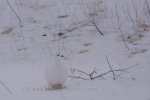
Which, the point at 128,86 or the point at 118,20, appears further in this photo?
the point at 118,20

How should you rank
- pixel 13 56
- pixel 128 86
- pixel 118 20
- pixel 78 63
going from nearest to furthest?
1. pixel 128 86
2. pixel 78 63
3. pixel 13 56
4. pixel 118 20

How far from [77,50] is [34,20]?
3.45ft

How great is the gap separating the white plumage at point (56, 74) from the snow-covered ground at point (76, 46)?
0.07 meters

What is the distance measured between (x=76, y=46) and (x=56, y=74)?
1.36 meters

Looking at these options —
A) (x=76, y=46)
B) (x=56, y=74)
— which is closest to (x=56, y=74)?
(x=56, y=74)

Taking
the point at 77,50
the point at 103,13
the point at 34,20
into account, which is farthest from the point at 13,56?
the point at 103,13

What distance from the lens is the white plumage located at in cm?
302

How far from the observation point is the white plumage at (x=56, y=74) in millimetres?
3020

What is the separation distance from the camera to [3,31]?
489 centimetres

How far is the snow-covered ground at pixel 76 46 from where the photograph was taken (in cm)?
305

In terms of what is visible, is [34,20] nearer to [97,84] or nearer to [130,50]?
[130,50]

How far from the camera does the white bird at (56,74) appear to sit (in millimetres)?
3020

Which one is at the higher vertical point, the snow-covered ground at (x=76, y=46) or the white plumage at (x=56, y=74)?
the white plumage at (x=56, y=74)

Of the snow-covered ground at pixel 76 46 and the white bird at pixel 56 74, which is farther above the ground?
the white bird at pixel 56 74
